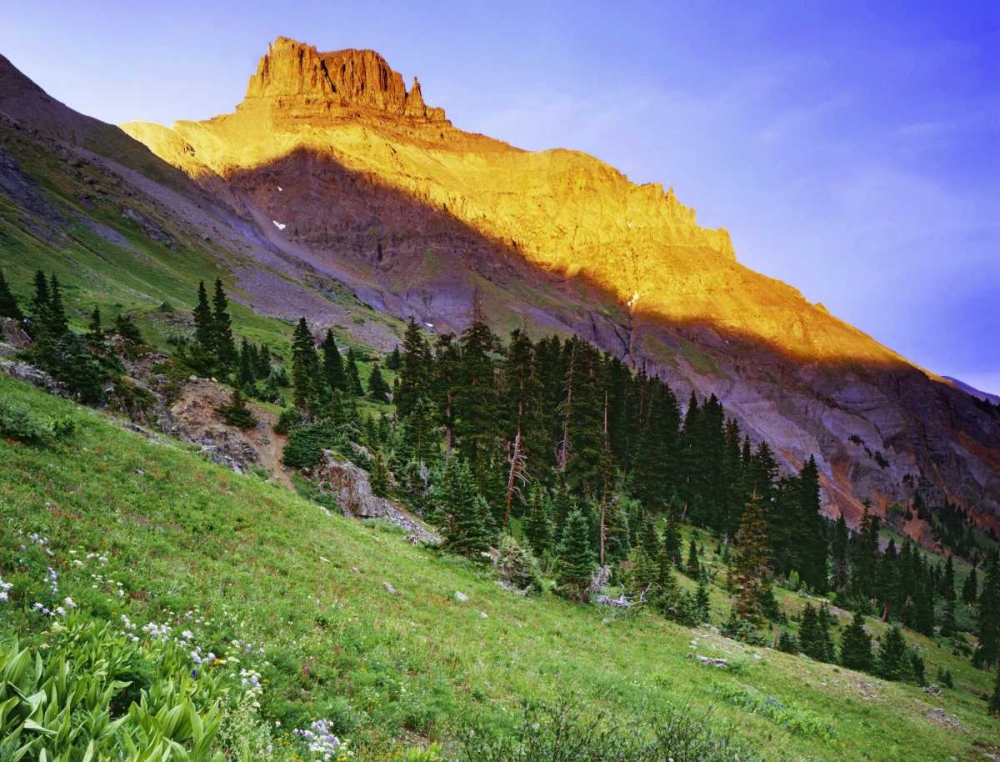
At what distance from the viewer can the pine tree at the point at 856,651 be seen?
133 ft

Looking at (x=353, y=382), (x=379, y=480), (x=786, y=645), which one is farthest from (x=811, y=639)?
(x=353, y=382)

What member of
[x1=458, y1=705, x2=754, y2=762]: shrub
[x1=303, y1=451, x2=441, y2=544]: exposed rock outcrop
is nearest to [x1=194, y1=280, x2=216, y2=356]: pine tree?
[x1=303, y1=451, x2=441, y2=544]: exposed rock outcrop

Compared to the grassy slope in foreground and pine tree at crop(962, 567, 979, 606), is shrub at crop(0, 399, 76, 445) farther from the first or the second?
pine tree at crop(962, 567, 979, 606)

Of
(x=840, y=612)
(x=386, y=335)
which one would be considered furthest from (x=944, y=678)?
(x=386, y=335)

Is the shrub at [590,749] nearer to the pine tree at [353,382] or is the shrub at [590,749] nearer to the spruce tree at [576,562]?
the spruce tree at [576,562]

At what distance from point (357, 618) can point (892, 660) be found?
5069 centimetres

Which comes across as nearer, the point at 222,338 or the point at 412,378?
the point at 412,378

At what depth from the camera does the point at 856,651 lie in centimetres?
4094

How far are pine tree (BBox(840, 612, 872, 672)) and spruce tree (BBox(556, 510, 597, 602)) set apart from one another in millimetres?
31795

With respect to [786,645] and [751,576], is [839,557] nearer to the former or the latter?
[751,576]

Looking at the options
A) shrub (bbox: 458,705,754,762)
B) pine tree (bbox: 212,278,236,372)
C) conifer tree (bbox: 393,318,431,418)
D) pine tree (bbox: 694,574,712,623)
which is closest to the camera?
shrub (bbox: 458,705,754,762)

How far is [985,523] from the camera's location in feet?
555

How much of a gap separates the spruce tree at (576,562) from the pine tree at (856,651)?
31795 mm

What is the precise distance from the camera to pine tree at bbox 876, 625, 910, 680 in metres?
38.0
